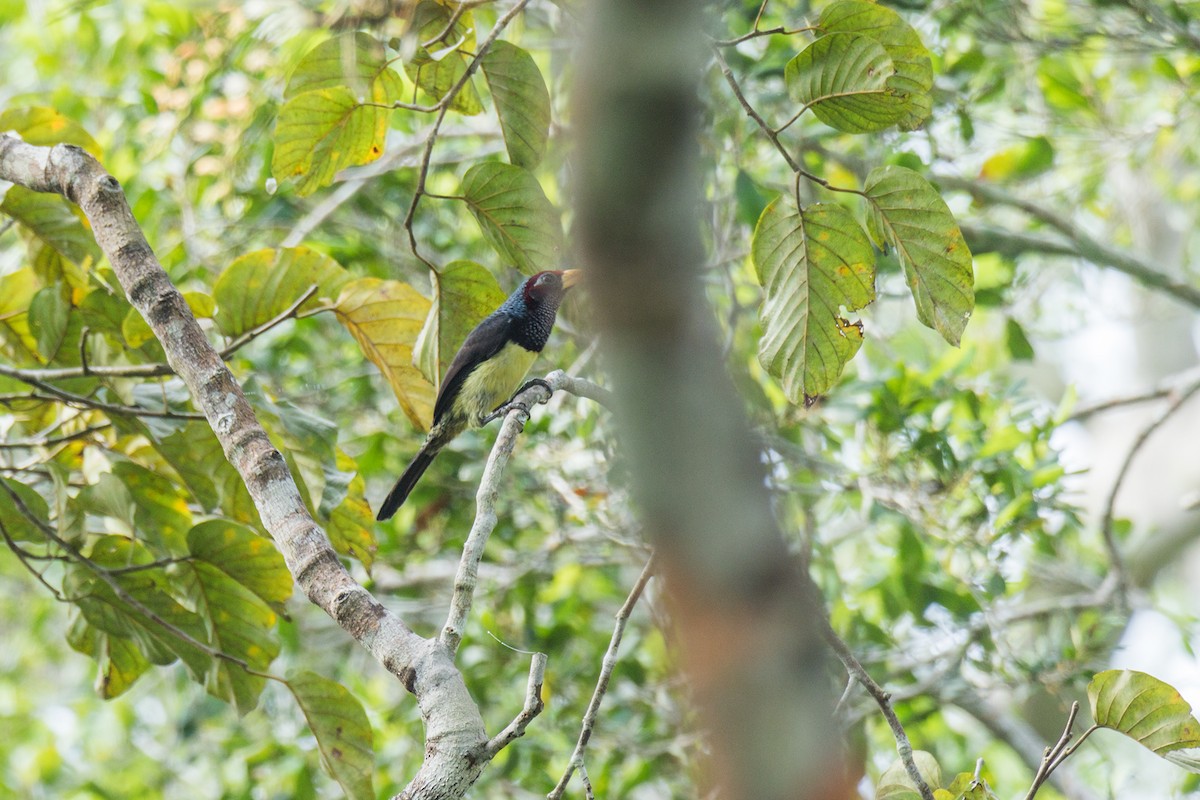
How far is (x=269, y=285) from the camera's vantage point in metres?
2.27

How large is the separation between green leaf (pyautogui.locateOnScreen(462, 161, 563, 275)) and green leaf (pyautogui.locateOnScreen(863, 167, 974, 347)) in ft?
1.86

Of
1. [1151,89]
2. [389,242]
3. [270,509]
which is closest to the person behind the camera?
[270,509]

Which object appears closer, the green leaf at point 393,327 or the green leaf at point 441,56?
the green leaf at point 441,56

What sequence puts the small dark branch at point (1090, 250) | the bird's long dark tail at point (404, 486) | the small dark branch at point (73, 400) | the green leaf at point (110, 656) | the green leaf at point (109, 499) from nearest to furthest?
the small dark branch at point (73, 400) < the green leaf at point (109, 499) < the green leaf at point (110, 656) < the bird's long dark tail at point (404, 486) < the small dark branch at point (1090, 250)

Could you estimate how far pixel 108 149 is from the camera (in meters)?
4.88

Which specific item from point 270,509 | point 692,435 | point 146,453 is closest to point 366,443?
point 146,453

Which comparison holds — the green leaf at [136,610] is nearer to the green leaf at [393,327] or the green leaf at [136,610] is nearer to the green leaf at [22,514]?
the green leaf at [22,514]

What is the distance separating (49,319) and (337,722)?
3.53ft

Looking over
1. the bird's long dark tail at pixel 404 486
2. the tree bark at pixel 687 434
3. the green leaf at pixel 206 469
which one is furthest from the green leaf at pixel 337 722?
the tree bark at pixel 687 434

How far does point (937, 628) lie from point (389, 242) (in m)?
2.72

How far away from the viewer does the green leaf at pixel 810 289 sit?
167 cm

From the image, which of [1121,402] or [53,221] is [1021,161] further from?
[53,221]

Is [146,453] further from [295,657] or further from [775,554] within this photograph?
[295,657]

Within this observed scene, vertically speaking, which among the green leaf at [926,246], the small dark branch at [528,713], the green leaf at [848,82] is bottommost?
the small dark branch at [528,713]
